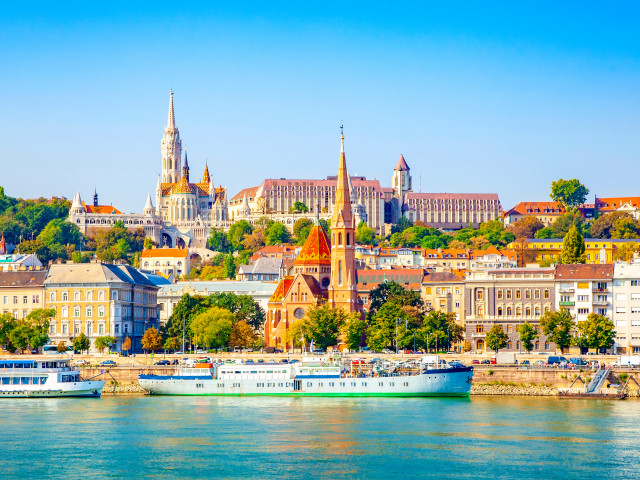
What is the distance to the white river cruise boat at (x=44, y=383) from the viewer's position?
282ft

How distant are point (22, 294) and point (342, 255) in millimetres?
27793

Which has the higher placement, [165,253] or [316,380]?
[165,253]

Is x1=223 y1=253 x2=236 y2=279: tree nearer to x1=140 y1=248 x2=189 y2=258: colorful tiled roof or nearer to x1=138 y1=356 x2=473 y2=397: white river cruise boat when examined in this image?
x1=140 y1=248 x2=189 y2=258: colorful tiled roof

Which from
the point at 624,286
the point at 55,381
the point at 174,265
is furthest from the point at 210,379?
the point at 174,265

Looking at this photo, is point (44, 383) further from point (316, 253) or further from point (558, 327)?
point (316, 253)

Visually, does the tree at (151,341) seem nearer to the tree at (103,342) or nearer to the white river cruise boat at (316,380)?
the tree at (103,342)

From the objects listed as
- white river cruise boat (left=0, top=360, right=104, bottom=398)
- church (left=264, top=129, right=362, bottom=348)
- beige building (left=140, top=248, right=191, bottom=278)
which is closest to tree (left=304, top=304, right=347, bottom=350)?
church (left=264, top=129, right=362, bottom=348)

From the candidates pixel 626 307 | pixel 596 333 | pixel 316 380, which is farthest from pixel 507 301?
pixel 316 380

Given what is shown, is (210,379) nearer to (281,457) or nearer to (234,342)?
(234,342)

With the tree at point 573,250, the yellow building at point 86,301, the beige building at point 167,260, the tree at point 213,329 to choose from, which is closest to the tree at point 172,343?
the tree at point 213,329

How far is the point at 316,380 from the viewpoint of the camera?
8794 cm

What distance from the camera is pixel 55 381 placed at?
86.3 m

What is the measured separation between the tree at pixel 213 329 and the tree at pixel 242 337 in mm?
1002

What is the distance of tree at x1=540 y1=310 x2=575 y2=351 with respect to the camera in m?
99.4
